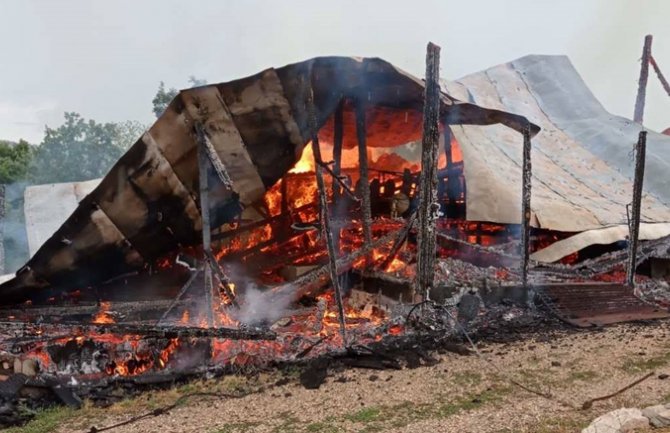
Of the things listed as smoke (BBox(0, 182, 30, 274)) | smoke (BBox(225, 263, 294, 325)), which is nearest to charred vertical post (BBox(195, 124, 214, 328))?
smoke (BBox(225, 263, 294, 325))

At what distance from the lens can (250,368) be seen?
6.76m

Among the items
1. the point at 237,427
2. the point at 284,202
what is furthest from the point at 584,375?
the point at 284,202

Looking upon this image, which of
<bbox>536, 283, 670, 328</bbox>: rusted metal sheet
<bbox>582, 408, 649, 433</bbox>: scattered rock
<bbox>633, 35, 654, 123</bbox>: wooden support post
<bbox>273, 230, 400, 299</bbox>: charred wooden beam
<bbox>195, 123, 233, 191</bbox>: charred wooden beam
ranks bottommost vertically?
<bbox>536, 283, 670, 328</bbox>: rusted metal sheet

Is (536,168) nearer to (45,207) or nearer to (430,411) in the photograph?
(430,411)

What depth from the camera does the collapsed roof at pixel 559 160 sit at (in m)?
13.0

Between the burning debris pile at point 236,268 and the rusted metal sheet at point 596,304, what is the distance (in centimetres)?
8

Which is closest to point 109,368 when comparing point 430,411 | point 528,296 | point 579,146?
point 430,411

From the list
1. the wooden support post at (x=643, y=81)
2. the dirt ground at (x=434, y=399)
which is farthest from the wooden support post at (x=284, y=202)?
the wooden support post at (x=643, y=81)

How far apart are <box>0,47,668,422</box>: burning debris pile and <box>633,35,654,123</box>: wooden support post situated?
549 inches

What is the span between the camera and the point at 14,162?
1722cm

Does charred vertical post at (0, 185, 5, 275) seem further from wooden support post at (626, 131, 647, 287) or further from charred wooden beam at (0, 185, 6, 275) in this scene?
wooden support post at (626, 131, 647, 287)

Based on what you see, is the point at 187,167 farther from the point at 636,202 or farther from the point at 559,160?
the point at 559,160

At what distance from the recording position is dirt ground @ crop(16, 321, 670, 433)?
5.04m

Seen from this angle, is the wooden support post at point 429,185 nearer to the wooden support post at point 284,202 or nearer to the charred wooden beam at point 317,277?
the charred wooden beam at point 317,277
